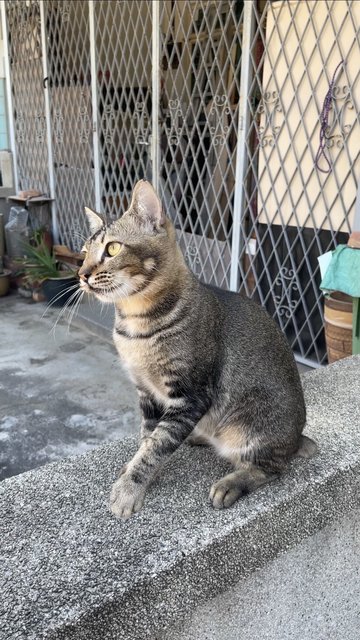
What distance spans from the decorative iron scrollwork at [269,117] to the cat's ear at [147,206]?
8.17ft

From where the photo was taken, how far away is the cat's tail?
160 cm

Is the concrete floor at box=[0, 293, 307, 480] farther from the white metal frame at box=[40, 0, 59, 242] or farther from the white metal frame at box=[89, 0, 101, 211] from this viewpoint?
the white metal frame at box=[40, 0, 59, 242]

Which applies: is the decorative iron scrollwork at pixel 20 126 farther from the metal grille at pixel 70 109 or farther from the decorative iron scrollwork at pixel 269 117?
the decorative iron scrollwork at pixel 269 117

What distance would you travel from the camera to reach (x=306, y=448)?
1.61 metres

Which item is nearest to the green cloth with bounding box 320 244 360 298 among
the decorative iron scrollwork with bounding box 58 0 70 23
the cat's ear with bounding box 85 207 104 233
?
the cat's ear with bounding box 85 207 104 233

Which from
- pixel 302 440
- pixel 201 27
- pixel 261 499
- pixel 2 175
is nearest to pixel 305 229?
pixel 201 27

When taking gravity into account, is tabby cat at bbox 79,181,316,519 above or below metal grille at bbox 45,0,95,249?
below

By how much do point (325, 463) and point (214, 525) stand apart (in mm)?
445

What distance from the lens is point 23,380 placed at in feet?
13.5

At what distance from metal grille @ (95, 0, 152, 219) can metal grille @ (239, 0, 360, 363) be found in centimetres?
141

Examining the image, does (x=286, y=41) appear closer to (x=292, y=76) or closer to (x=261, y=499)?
(x=292, y=76)

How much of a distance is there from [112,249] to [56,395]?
2.67 m

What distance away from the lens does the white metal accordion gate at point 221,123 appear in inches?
132

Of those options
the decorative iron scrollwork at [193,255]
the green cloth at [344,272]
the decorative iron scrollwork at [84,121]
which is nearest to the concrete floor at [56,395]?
the decorative iron scrollwork at [193,255]
